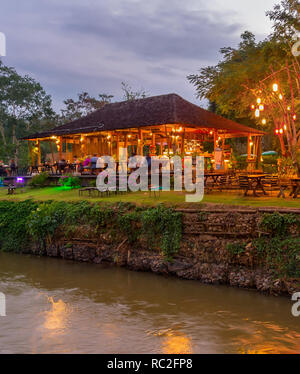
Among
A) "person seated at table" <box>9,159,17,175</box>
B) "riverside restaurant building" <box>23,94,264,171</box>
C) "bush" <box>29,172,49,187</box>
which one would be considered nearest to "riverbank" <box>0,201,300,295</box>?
"bush" <box>29,172,49,187</box>

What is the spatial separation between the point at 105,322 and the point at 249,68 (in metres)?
17.8

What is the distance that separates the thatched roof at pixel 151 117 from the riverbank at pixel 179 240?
25.3ft

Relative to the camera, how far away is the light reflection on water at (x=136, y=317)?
22.9ft

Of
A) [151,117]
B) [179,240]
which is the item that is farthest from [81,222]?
[151,117]

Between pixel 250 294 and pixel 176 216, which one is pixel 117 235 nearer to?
pixel 176 216

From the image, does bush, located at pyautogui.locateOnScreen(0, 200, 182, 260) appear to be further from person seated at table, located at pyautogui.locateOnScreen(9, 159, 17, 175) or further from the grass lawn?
person seated at table, located at pyautogui.locateOnScreen(9, 159, 17, 175)

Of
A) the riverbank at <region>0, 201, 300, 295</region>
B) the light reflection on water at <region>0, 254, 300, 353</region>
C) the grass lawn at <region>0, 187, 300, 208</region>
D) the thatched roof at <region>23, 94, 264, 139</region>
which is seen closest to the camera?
the light reflection on water at <region>0, 254, 300, 353</region>

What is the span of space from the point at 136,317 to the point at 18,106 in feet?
125

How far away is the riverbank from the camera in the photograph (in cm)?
950

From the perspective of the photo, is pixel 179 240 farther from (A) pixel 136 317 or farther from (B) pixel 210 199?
(A) pixel 136 317

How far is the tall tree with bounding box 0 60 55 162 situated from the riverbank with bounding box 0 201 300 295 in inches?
1130

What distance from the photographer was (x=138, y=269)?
11391mm

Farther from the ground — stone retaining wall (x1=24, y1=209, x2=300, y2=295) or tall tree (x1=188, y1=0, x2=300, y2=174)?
tall tree (x1=188, y1=0, x2=300, y2=174)

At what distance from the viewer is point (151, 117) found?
2048 cm
